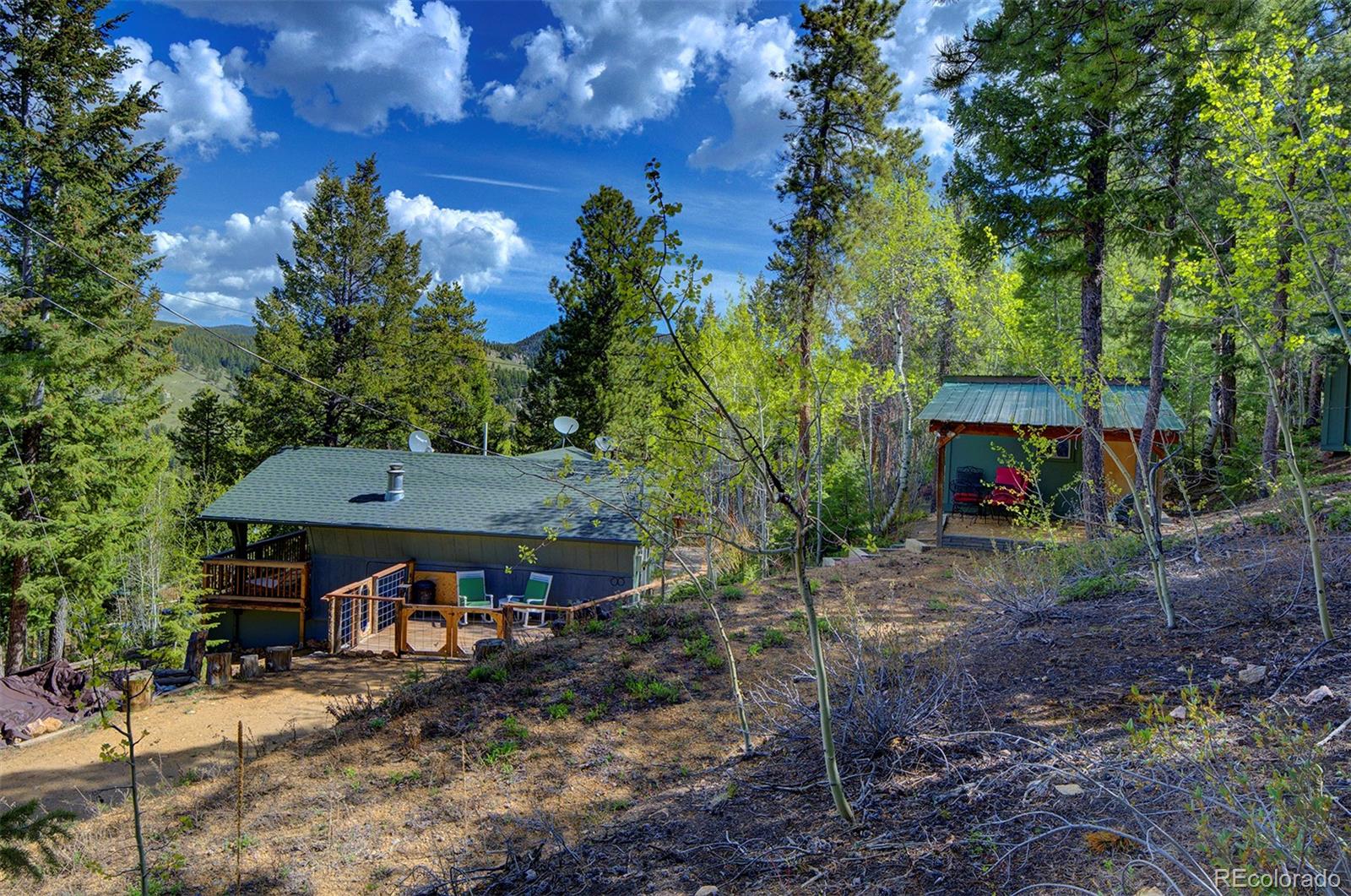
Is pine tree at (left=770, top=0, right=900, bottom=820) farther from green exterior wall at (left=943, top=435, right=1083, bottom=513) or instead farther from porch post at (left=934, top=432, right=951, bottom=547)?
green exterior wall at (left=943, top=435, right=1083, bottom=513)

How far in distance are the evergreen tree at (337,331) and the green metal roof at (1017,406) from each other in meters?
16.8

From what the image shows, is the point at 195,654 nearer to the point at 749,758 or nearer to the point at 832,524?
the point at 749,758

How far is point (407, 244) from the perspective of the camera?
2520cm

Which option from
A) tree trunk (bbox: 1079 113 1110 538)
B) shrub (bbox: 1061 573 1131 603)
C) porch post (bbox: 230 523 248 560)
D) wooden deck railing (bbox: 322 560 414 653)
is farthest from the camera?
porch post (bbox: 230 523 248 560)

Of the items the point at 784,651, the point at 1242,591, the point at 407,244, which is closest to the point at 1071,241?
the point at 1242,591

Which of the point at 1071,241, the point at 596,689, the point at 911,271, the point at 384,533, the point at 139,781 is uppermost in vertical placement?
the point at 911,271

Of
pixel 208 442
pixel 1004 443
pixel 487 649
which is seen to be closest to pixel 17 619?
pixel 487 649

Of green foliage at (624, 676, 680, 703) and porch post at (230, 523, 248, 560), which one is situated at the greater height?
porch post at (230, 523, 248, 560)

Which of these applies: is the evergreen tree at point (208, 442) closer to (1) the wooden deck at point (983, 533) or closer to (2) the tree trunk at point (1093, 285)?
(1) the wooden deck at point (983, 533)

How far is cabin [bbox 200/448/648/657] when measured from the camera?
14.4 m

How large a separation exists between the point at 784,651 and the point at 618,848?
13.2ft

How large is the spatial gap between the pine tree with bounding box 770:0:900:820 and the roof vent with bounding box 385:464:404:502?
31.6 ft

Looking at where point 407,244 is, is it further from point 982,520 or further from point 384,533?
point 982,520

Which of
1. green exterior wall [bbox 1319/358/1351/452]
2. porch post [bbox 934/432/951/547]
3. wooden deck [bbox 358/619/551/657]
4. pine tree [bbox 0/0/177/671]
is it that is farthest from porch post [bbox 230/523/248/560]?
green exterior wall [bbox 1319/358/1351/452]
